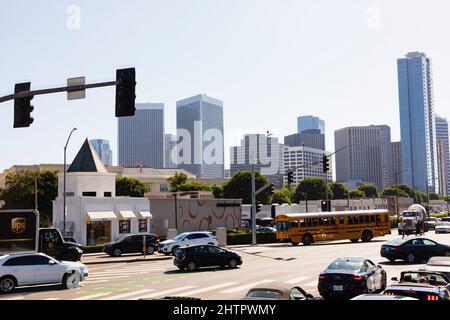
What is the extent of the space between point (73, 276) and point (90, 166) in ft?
107

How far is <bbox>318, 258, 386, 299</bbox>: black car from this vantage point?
16922 mm

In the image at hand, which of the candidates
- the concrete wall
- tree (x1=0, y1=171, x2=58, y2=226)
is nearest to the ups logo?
the concrete wall

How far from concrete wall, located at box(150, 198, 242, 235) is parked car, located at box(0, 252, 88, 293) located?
34.6 m

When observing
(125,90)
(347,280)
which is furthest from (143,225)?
(125,90)

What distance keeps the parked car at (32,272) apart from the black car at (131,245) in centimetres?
1659

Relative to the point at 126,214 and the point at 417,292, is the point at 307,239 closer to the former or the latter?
the point at 126,214

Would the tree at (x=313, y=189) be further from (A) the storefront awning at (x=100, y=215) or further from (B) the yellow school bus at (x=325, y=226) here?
(A) the storefront awning at (x=100, y=215)

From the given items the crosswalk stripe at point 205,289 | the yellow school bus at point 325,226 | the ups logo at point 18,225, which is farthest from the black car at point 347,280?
the yellow school bus at point 325,226

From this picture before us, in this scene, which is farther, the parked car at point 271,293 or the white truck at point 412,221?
the white truck at point 412,221

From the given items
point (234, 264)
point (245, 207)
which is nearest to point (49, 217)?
point (245, 207)

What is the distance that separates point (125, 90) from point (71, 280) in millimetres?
9934

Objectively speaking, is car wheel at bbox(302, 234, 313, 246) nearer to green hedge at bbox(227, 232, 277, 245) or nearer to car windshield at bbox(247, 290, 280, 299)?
green hedge at bbox(227, 232, 277, 245)

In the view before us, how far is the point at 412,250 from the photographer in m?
28.7

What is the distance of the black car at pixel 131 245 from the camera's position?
126 feet
